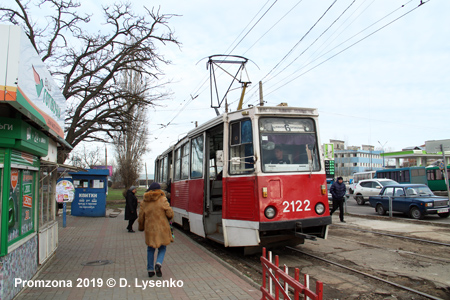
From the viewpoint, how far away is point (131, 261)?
7.66 m

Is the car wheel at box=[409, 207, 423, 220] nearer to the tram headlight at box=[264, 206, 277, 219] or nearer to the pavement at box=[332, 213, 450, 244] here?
the pavement at box=[332, 213, 450, 244]

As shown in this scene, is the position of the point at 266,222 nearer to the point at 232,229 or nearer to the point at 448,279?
the point at 232,229

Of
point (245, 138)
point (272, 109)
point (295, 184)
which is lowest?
point (295, 184)

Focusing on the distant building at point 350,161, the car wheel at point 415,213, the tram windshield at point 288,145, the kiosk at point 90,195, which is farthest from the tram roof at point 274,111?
the distant building at point 350,161

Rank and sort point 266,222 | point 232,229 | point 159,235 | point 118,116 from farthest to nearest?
point 118,116, point 232,229, point 266,222, point 159,235

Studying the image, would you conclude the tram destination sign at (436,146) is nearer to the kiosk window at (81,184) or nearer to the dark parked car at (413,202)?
the dark parked car at (413,202)

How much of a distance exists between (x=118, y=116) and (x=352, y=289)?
1716 cm

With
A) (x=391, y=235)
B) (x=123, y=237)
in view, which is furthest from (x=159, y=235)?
(x=391, y=235)

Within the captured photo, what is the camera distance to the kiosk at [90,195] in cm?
1766

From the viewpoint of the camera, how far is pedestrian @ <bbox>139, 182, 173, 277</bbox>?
6.15m

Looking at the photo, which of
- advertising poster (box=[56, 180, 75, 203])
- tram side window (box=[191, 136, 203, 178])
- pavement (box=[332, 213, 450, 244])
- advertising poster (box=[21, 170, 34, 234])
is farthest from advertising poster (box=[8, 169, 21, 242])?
pavement (box=[332, 213, 450, 244])

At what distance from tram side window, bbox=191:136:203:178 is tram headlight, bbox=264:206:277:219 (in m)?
2.66

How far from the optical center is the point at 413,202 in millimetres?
15102

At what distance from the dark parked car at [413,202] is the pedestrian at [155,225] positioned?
1239cm
